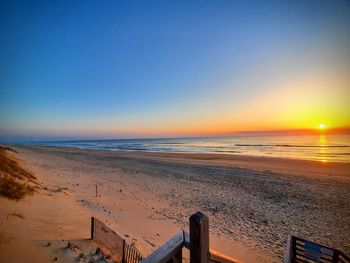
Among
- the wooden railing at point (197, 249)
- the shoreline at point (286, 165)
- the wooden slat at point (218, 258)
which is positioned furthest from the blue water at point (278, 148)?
the wooden railing at point (197, 249)

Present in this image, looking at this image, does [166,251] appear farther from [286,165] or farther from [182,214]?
[286,165]

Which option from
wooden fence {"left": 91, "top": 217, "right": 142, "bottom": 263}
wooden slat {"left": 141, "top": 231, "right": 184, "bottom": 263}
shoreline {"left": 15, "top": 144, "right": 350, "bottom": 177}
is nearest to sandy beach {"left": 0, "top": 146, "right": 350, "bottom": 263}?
wooden fence {"left": 91, "top": 217, "right": 142, "bottom": 263}

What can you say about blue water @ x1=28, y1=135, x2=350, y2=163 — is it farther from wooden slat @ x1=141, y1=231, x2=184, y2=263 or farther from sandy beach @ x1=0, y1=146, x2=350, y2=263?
wooden slat @ x1=141, y1=231, x2=184, y2=263

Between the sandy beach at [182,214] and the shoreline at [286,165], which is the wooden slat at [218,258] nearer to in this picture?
the sandy beach at [182,214]

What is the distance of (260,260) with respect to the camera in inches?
253

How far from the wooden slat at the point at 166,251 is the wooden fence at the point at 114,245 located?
317cm

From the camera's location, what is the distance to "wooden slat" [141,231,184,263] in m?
1.68

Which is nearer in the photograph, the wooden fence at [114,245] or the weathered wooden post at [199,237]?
the weathered wooden post at [199,237]

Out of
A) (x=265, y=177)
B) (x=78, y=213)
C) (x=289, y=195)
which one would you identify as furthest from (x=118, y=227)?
(x=265, y=177)

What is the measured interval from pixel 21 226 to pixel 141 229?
391 cm

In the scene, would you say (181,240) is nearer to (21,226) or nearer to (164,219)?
(21,226)

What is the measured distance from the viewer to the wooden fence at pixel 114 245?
4.63 metres

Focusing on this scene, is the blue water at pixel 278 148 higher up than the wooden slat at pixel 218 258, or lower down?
lower down

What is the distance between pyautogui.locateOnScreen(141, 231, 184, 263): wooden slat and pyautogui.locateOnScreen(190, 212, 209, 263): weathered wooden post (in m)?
0.23
